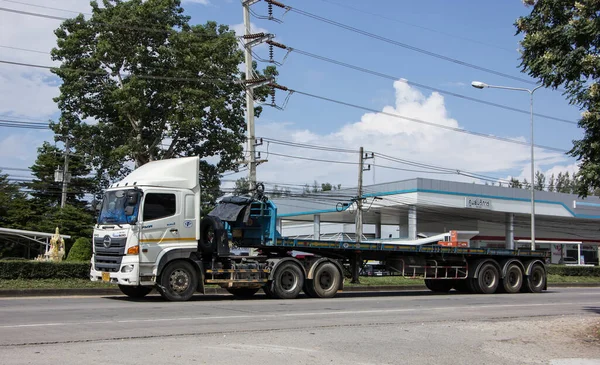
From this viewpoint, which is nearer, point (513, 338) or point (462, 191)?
point (513, 338)

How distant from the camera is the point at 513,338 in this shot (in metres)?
10.7

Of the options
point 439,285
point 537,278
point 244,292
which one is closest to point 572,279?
point 537,278

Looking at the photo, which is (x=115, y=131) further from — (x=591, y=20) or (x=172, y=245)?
(x=591, y=20)

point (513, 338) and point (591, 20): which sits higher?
point (591, 20)

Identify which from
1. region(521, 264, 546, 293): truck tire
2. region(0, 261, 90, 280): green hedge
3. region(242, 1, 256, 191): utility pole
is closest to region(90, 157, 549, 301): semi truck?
region(521, 264, 546, 293): truck tire

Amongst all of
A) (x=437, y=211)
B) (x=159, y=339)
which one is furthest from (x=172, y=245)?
(x=437, y=211)

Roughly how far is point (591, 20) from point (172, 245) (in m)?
10.7

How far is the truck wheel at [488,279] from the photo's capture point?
22250 millimetres

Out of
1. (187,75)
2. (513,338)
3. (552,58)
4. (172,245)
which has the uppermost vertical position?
(187,75)

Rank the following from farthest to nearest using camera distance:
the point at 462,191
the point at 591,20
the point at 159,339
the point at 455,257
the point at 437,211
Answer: the point at 437,211
the point at 462,191
the point at 455,257
the point at 591,20
the point at 159,339

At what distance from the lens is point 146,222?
15.3 meters

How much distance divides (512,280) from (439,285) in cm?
276

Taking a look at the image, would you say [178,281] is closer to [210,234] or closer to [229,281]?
[229,281]

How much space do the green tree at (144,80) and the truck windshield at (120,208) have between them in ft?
44.9
